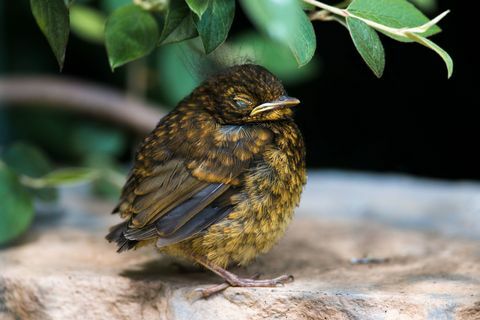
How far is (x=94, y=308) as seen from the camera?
2.89m

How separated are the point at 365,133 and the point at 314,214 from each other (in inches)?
92.1

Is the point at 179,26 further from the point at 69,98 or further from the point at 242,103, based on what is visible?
the point at 69,98

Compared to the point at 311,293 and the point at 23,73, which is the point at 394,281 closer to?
the point at 311,293

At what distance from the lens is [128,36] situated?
2.87 m

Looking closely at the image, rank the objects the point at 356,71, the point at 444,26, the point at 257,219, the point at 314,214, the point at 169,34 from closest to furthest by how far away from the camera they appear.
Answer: the point at 169,34, the point at 257,219, the point at 314,214, the point at 444,26, the point at 356,71

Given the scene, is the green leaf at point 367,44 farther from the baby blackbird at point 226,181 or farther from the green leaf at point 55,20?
the green leaf at point 55,20

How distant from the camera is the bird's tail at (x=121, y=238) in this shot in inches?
111

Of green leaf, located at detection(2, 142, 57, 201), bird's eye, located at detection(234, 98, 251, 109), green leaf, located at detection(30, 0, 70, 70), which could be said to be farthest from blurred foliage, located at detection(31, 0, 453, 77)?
green leaf, located at detection(2, 142, 57, 201)

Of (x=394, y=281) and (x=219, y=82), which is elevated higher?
(x=219, y=82)

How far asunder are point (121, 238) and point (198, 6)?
3.26 feet

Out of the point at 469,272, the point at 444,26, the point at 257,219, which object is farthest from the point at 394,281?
the point at 444,26

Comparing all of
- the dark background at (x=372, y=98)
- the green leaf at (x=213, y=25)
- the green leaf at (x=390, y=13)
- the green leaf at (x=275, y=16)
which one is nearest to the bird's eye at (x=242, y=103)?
the green leaf at (x=213, y=25)

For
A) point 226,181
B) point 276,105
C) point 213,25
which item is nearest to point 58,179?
point 226,181

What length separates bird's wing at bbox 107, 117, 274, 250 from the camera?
2768 millimetres
